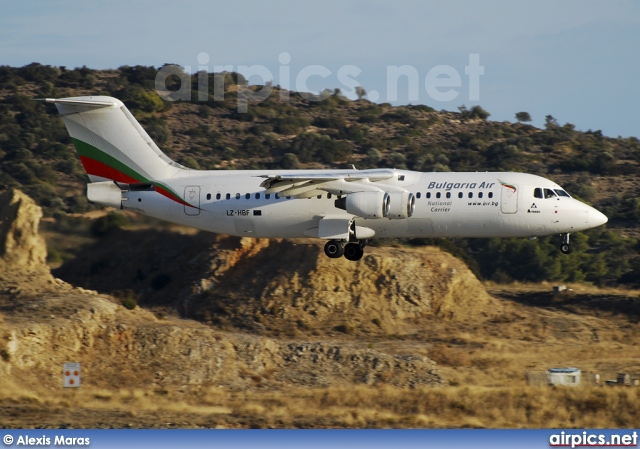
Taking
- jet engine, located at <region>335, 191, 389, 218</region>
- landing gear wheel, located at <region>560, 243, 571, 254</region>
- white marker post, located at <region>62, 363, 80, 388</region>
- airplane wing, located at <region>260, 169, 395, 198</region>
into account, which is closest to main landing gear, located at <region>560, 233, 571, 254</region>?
landing gear wheel, located at <region>560, 243, 571, 254</region>

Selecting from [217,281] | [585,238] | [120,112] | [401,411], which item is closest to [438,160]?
[585,238]

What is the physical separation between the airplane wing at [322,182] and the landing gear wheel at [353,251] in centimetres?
253

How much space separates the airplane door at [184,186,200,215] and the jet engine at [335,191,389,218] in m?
6.23

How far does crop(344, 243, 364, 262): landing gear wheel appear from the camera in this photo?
3769cm

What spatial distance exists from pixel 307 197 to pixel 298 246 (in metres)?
11.6

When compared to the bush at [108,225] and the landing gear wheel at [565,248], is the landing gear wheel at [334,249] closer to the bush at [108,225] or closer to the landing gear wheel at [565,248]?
the landing gear wheel at [565,248]

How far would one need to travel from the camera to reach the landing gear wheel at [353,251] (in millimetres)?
37688

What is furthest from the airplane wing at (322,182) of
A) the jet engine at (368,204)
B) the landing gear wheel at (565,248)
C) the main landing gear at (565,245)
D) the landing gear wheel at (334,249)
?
the landing gear wheel at (565,248)

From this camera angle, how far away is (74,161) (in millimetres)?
73188

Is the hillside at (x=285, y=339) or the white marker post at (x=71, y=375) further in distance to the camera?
the white marker post at (x=71, y=375)

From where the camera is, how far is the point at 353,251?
37.8 metres

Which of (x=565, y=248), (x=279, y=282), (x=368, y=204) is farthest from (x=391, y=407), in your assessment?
(x=279, y=282)

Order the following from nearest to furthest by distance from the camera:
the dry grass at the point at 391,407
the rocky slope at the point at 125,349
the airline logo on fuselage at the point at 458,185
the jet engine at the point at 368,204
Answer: the dry grass at the point at 391,407
the jet engine at the point at 368,204
the airline logo on fuselage at the point at 458,185
the rocky slope at the point at 125,349

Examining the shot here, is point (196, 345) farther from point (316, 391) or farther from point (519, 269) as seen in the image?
point (519, 269)
